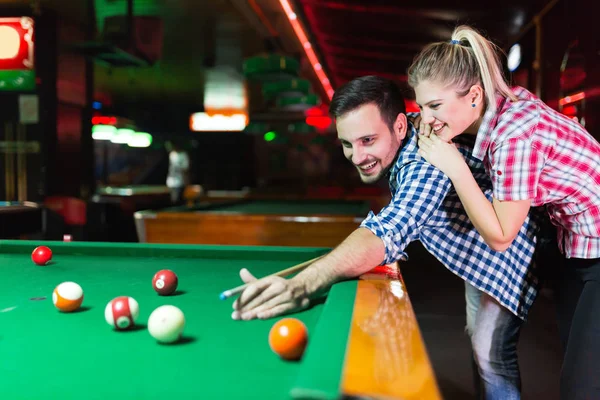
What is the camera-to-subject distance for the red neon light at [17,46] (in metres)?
4.52

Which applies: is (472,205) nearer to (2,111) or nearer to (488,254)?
(488,254)

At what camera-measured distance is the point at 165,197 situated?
30.9ft

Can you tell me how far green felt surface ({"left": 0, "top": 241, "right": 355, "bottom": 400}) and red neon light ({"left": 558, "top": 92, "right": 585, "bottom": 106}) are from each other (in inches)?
128

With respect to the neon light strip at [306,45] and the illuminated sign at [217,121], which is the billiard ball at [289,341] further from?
the illuminated sign at [217,121]

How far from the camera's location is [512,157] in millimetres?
1434

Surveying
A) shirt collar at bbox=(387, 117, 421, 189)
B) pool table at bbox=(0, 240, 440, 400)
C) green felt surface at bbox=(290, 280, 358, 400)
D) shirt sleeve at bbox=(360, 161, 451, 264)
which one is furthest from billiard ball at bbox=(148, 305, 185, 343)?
shirt collar at bbox=(387, 117, 421, 189)

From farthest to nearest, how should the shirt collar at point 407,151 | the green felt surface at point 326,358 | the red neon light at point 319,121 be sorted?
the red neon light at point 319,121 < the shirt collar at point 407,151 < the green felt surface at point 326,358

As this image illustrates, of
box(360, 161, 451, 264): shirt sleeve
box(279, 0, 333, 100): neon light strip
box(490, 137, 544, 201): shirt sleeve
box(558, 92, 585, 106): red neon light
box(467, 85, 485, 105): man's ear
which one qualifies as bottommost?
box(360, 161, 451, 264): shirt sleeve

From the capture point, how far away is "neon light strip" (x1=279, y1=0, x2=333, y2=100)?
15.5ft

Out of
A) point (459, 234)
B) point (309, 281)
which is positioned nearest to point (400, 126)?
point (459, 234)

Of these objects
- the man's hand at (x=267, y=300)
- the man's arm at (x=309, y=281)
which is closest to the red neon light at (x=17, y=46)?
the man's arm at (x=309, y=281)

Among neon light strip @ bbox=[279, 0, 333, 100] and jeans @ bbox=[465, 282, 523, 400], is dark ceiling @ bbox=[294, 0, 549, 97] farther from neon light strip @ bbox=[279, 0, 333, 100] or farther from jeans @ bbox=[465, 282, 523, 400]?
jeans @ bbox=[465, 282, 523, 400]

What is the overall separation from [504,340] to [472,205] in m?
0.64

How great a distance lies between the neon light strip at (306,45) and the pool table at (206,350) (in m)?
3.59
